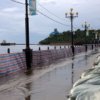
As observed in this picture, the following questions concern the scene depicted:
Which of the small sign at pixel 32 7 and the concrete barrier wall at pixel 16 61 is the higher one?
the small sign at pixel 32 7

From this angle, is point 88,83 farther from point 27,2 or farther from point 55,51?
point 55,51

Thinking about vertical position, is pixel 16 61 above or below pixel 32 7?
below

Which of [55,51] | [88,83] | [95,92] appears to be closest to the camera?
[95,92]

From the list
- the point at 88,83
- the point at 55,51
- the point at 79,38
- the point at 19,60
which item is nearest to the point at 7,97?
the point at 88,83

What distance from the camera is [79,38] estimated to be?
148000 mm

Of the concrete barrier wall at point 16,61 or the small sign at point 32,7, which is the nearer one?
the concrete barrier wall at point 16,61

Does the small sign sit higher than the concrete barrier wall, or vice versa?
the small sign

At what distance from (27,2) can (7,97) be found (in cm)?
1389

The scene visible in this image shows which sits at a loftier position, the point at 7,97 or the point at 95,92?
the point at 95,92

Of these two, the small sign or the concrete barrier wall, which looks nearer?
the concrete barrier wall

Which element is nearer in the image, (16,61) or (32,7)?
(16,61)

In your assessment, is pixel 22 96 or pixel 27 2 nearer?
pixel 22 96

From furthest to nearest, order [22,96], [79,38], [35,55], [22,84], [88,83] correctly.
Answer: [79,38]
[35,55]
[22,84]
[22,96]
[88,83]

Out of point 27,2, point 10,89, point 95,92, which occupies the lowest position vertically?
point 10,89
